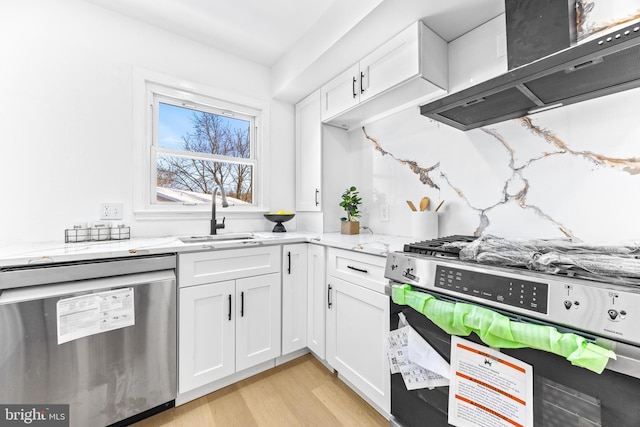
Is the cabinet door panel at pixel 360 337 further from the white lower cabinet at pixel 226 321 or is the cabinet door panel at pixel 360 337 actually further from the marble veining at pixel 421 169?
the marble veining at pixel 421 169

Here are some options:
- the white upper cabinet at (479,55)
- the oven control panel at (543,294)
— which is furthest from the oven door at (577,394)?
the white upper cabinet at (479,55)

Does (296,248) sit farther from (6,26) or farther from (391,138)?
(6,26)

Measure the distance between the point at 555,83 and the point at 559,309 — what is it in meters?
0.92

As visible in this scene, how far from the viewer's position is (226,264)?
5.44 ft

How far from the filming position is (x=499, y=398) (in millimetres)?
763

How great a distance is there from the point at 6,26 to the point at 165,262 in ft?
5.64

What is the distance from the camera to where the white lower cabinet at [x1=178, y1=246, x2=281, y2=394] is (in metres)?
1.51

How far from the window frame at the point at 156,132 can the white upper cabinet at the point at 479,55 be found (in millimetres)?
1635

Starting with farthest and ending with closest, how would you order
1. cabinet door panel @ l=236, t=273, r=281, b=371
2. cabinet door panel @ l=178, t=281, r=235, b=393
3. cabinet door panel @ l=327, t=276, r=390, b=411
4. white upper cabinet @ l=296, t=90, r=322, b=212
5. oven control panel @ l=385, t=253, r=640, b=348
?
white upper cabinet @ l=296, t=90, r=322, b=212 < cabinet door panel @ l=236, t=273, r=281, b=371 < cabinet door panel @ l=178, t=281, r=235, b=393 < cabinet door panel @ l=327, t=276, r=390, b=411 < oven control panel @ l=385, t=253, r=640, b=348

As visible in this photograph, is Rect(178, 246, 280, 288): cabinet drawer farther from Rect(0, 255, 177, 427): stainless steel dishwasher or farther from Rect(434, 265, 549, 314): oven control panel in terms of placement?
Rect(434, 265, 549, 314): oven control panel

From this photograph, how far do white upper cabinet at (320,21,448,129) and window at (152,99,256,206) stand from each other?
36.1 inches

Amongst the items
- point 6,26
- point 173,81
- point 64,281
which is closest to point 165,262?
point 64,281

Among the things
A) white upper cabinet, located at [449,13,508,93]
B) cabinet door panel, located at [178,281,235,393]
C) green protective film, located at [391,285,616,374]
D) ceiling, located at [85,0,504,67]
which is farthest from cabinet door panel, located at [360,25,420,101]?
cabinet door panel, located at [178,281,235,393]

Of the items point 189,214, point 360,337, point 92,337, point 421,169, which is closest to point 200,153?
point 189,214
